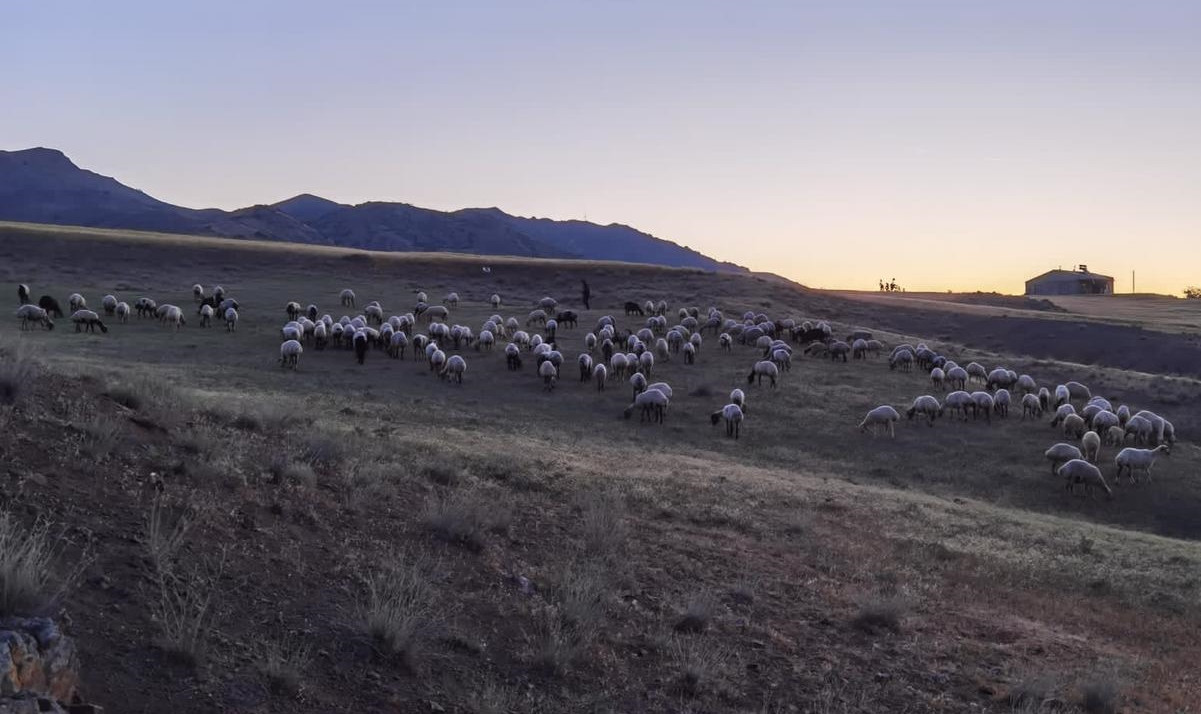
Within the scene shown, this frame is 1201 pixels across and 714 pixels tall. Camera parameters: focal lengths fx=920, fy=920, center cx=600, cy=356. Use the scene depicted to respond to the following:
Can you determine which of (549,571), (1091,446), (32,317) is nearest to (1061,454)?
(1091,446)

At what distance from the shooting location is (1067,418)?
2984 cm

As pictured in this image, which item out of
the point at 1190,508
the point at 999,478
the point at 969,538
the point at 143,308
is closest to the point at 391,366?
the point at 143,308

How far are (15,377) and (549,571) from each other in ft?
20.7

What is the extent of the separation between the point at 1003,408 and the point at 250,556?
100ft

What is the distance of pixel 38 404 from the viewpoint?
10.4m

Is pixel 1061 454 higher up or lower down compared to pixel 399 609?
lower down

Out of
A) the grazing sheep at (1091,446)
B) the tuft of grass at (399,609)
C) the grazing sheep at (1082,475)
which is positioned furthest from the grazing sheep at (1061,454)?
the tuft of grass at (399,609)

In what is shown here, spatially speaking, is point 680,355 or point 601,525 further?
point 680,355

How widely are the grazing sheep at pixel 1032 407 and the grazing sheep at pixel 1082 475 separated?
27.6 feet

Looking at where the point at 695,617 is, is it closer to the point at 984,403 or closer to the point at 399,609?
the point at 399,609

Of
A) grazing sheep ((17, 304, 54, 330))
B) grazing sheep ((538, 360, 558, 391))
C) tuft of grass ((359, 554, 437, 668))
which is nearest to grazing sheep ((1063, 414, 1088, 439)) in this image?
grazing sheep ((538, 360, 558, 391))

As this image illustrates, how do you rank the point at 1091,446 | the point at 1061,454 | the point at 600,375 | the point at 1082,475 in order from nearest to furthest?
the point at 1082,475 < the point at 1061,454 < the point at 1091,446 < the point at 600,375

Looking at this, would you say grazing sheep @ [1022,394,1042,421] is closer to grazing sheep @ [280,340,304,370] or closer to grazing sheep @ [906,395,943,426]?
grazing sheep @ [906,395,943,426]

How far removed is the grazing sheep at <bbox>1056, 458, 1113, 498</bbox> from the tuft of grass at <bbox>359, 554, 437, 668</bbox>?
2100cm
